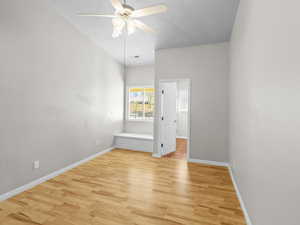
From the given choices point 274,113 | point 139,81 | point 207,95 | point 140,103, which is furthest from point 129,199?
point 139,81

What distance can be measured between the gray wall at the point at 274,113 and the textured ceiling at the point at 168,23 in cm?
104

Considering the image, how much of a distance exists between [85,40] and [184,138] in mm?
5288

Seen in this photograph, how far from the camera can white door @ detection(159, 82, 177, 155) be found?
4.19 metres

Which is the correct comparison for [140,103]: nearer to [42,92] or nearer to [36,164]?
[42,92]

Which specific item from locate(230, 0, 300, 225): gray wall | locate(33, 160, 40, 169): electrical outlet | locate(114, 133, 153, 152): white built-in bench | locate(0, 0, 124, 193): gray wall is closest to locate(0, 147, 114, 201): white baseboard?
locate(0, 0, 124, 193): gray wall

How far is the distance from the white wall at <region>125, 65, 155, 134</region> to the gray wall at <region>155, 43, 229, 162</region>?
171 centimetres

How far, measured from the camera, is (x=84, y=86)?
3.57 meters

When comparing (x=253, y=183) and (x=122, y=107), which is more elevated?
(x=122, y=107)

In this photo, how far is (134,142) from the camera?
4.73 meters

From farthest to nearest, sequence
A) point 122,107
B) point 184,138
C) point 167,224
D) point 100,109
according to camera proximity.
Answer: point 184,138 → point 122,107 → point 100,109 → point 167,224

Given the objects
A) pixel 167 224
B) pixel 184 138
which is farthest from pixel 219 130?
pixel 184 138

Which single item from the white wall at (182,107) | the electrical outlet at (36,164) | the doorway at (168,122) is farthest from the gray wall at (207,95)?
the electrical outlet at (36,164)

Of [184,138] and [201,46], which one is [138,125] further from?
[201,46]

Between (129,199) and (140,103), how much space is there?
3997 mm
